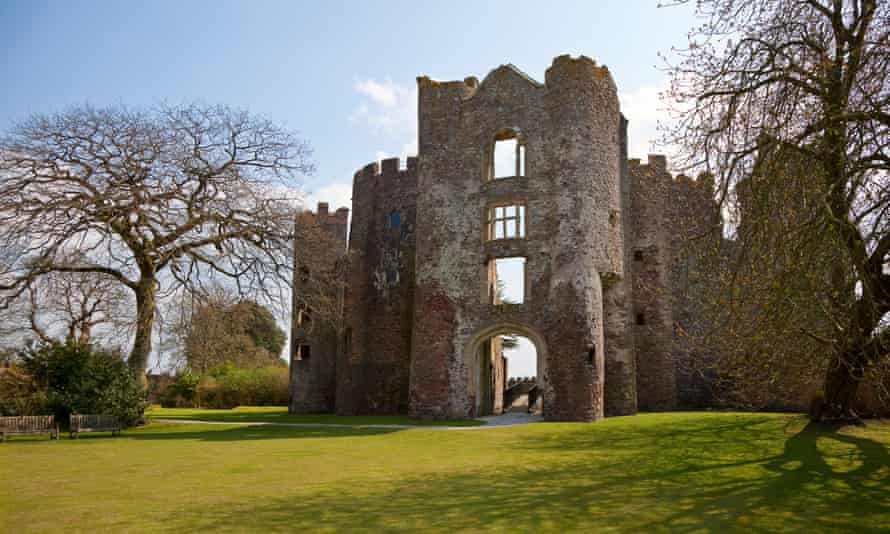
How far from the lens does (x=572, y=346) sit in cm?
2255

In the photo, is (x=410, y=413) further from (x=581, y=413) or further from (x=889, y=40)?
(x=889, y=40)

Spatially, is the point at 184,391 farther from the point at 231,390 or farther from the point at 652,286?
the point at 652,286

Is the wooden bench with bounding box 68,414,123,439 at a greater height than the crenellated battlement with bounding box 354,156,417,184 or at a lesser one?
lesser

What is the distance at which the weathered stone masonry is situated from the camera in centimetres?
2305

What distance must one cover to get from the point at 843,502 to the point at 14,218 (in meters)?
19.4

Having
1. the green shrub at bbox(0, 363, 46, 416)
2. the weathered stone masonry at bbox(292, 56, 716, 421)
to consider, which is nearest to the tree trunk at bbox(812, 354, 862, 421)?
the weathered stone masonry at bbox(292, 56, 716, 421)

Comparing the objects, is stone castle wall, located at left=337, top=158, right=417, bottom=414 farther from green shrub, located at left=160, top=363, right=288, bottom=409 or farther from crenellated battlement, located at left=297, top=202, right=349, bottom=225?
green shrub, located at left=160, top=363, right=288, bottom=409

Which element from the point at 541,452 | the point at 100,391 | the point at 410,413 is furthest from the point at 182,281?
the point at 541,452

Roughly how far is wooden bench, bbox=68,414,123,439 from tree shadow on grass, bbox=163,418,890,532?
1103 centimetres

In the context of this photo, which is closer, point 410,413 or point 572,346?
point 572,346

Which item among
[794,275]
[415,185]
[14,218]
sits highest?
[415,185]

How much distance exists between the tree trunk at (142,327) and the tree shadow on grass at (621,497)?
12425 mm

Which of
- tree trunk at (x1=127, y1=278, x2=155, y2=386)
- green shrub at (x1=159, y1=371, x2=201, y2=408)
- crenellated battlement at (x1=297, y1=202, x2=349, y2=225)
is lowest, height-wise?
green shrub at (x1=159, y1=371, x2=201, y2=408)

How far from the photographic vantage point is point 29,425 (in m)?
17.4
